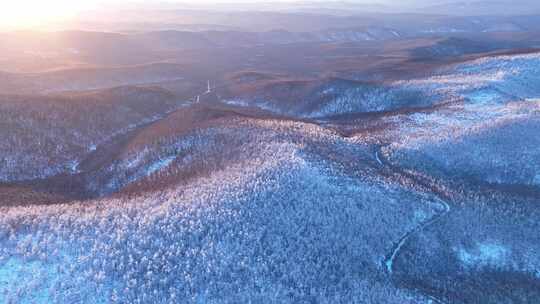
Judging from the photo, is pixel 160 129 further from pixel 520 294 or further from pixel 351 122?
pixel 520 294

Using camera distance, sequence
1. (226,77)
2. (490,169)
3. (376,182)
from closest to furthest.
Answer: (376,182) → (490,169) → (226,77)

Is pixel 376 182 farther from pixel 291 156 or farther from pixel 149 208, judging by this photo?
pixel 149 208

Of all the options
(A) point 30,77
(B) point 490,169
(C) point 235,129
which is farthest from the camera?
(A) point 30,77

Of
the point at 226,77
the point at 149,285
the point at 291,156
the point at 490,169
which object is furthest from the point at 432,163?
the point at 226,77

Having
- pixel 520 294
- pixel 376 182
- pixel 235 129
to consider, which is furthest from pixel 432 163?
pixel 235 129

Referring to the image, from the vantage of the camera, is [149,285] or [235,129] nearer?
[149,285]

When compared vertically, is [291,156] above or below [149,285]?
above
